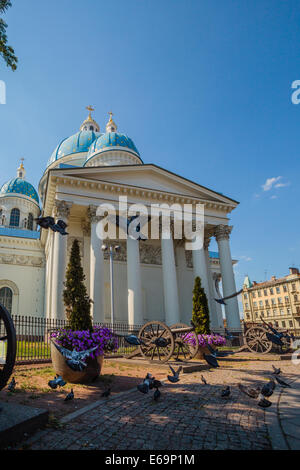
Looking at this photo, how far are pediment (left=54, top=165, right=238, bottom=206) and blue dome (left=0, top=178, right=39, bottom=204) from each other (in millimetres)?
22730

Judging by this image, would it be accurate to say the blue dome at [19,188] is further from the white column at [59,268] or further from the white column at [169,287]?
the white column at [169,287]

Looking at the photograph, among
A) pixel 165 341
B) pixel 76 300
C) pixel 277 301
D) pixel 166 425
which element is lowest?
pixel 166 425

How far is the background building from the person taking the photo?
183 feet

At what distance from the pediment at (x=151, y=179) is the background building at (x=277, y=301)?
42.0 m

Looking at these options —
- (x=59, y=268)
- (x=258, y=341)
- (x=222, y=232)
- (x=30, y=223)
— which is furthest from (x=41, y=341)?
(x=30, y=223)

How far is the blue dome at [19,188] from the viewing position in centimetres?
3778

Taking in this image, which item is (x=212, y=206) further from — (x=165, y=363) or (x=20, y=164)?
(x=20, y=164)

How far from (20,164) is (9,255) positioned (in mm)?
20538

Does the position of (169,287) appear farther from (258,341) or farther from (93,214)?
(258,341)

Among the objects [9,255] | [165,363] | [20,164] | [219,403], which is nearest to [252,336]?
[165,363]

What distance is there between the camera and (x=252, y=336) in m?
13.7

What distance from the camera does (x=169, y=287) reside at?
1961 centimetres

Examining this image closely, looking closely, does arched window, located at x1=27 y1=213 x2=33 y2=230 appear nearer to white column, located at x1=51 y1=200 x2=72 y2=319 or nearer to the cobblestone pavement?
white column, located at x1=51 y1=200 x2=72 y2=319

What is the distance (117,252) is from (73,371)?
17284 millimetres
